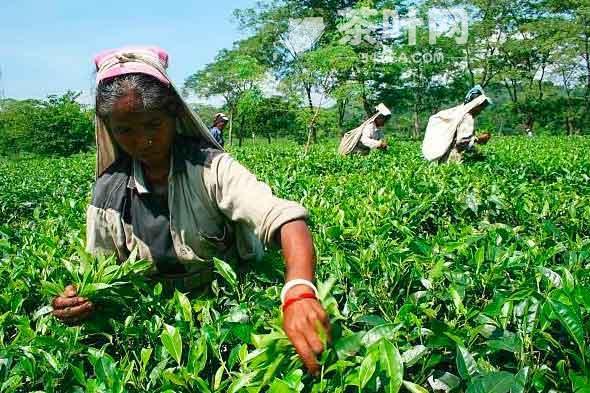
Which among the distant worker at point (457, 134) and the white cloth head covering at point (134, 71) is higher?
the white cloth head covering at point (134, 71)

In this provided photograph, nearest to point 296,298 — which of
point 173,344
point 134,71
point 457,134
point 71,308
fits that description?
point 173,344

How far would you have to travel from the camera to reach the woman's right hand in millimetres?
1470

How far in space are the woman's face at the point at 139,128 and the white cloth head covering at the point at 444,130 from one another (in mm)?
6590

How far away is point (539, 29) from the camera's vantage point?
29.6 metres

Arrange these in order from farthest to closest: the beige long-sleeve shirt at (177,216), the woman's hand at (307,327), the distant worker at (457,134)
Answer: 1. the distant worker at (457,134)
2. the beige long-sleeve shirt at (177,216)
3. the woman's hand at (307,327)

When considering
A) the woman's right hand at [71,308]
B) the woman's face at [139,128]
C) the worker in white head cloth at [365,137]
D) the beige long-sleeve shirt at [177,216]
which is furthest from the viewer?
the worker in white head cloth at [365,137]

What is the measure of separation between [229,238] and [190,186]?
0.25 meters

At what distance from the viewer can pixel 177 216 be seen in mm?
1885

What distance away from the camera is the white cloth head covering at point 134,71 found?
65.9 inches

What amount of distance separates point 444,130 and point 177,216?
667 centimetres

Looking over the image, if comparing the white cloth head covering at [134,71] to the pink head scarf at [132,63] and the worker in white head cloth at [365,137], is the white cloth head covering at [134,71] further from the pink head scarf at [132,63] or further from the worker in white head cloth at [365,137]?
the worker in white head cloth at [365,137]

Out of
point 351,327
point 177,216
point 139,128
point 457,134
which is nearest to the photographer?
point 351,327

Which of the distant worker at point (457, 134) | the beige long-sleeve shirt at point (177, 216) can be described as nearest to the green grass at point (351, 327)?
the beige long-sleeve shirt at point (177, 216)

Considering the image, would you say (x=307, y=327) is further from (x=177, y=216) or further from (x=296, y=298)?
(x=177, y=216)
